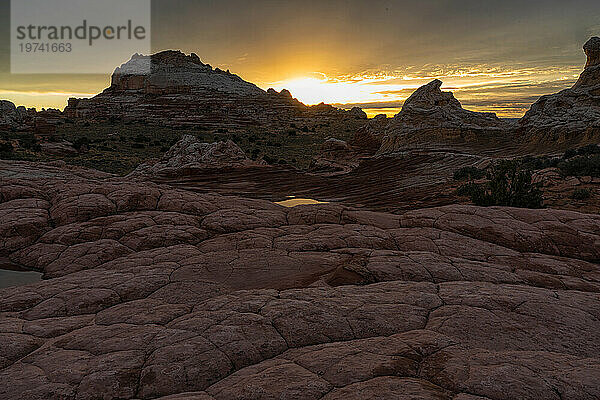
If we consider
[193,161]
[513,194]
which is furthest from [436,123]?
[193,161]

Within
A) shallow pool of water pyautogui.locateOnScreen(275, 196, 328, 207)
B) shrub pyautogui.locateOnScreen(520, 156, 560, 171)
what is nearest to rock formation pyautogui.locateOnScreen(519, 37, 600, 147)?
shrub pyautogui.locateOnScreen(520, 156, 560, 171)

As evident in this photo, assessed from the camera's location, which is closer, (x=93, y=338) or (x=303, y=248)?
(x=93, y=338)

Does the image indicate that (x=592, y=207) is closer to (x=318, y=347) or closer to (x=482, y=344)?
(x=482, y=344)

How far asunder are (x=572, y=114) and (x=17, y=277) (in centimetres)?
3816

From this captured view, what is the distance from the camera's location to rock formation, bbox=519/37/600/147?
2842cm

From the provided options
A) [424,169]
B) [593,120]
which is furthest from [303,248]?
[593,120]

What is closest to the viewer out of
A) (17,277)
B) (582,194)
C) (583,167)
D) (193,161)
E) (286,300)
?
(286,300)

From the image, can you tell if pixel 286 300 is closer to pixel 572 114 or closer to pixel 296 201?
pixel 296 201

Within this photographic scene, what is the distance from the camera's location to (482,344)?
15.3ft

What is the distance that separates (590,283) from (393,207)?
12223 millimetres

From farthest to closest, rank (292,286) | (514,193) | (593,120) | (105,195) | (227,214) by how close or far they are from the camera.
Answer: (593,120)
(514,193)
(105,195)
(227,214)
(292,286)

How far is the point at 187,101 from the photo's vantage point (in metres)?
96.8

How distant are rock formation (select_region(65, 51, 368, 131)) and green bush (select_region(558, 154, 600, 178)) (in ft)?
211

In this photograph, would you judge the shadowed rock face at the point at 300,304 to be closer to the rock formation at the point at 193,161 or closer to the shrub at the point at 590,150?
the shrub at the point at 590,150
